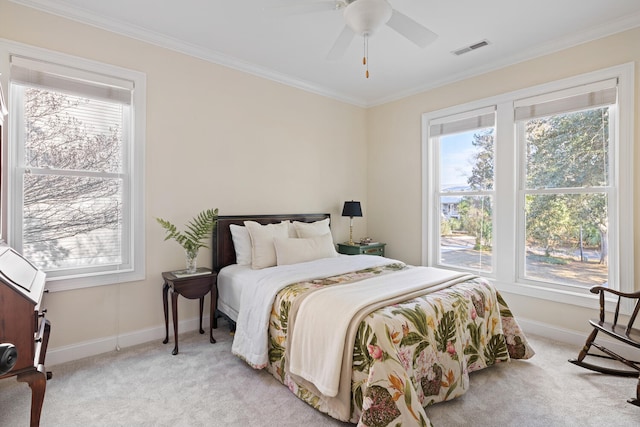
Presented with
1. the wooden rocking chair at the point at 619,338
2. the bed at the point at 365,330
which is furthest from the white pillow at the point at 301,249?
the wooden rocking chair at the point at 619,338

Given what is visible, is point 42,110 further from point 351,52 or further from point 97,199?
point 351,52

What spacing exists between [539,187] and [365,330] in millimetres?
2675

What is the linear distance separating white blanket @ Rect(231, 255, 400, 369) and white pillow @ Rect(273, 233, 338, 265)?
0.58 ft

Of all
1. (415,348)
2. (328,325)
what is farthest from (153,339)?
(415,348)

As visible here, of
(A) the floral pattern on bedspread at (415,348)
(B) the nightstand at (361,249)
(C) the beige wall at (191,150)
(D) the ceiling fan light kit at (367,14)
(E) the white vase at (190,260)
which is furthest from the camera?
(B) the nightstand at (361,249)

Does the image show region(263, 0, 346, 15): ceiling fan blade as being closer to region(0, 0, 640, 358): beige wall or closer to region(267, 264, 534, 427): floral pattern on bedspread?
region(0, 0, 640, 358): beige wall

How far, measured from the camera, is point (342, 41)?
7.72 feet

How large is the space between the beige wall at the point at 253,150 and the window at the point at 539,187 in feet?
0.53

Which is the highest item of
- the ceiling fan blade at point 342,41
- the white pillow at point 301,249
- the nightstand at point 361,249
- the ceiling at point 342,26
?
the ceiling at point 342,26

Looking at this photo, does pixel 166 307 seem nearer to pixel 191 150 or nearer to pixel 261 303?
pixel 261 303

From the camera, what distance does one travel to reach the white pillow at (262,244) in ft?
10.6

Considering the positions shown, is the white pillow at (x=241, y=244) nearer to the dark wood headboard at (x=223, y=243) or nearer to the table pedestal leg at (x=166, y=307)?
the dark wood headboard at (x=223, y=243)

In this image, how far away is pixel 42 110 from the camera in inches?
102

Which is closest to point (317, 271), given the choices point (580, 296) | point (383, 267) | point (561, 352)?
point (383, 267)
